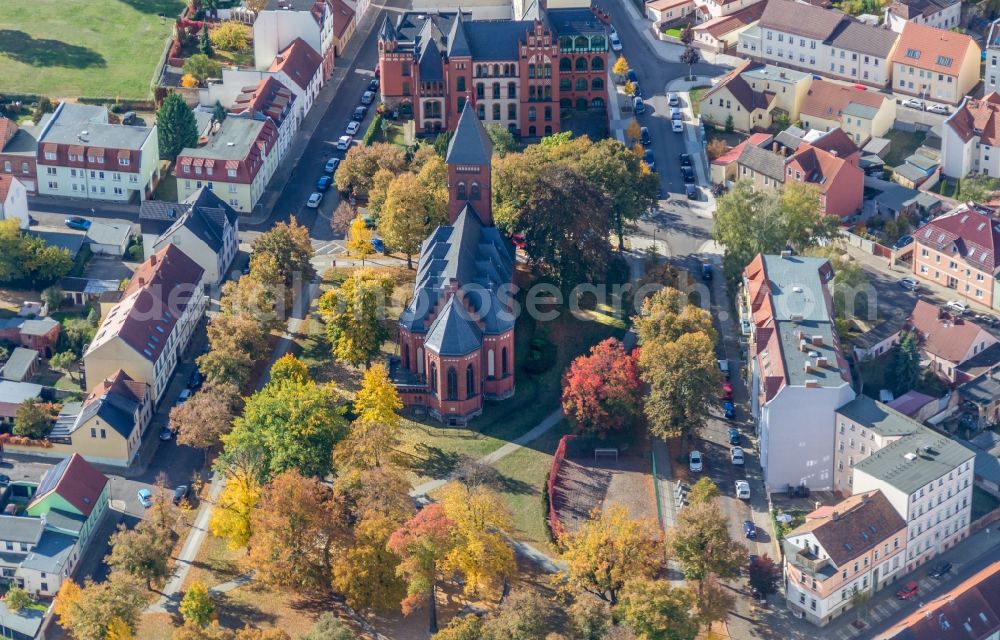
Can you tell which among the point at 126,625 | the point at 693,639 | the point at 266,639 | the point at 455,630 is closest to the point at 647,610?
the point at 693,639

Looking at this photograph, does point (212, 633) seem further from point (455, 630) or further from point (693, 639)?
point (693, 639)

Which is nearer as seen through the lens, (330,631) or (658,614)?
(658,614)

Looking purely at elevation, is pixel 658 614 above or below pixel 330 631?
above

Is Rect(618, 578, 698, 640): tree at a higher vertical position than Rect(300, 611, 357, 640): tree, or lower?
higher

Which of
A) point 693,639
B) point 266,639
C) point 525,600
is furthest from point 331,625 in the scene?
point 693,639

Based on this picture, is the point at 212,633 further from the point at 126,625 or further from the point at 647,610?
the point at 647,610

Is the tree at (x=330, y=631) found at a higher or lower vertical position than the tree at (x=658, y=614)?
lower
